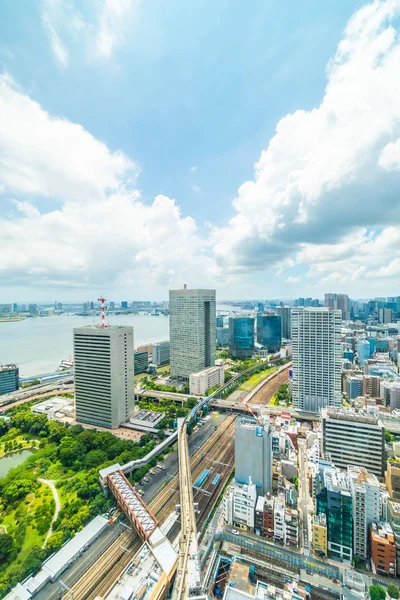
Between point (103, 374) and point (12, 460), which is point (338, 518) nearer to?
point (103, 374)

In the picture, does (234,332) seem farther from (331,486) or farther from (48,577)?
(48,577)

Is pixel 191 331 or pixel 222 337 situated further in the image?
pixel 222 337

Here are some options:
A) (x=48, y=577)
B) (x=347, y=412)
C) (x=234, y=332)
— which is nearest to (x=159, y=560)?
(x=48, y=577)

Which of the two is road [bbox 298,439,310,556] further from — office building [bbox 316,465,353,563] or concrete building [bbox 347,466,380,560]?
concrete building [bbox 347,466,380,560]

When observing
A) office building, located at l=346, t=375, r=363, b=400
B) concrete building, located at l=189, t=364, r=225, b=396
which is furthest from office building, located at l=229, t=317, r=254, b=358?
office building, located at l=346, t=375, r=363, b=400

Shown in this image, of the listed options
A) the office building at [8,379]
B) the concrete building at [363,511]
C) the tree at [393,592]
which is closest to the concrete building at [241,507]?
the concrete building at [363,511]

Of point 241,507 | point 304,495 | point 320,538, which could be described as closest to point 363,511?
point 320,538
